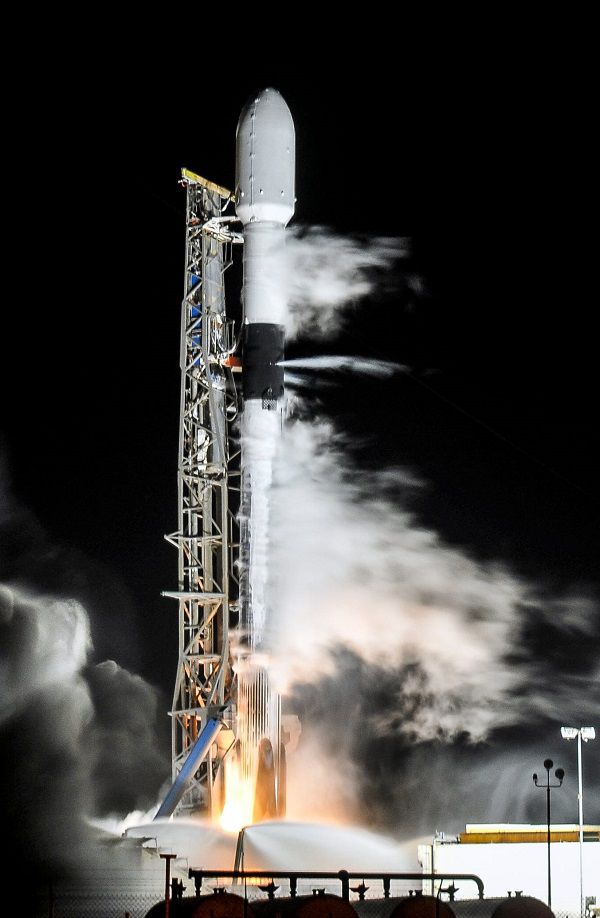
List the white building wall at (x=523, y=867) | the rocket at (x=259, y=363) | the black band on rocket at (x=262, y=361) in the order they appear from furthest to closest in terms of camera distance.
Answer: the black band on rocket at (x=262, y=361)
the rocket at (x=259, y=363)
the white building wall at (x=523, y=867)

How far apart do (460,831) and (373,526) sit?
6.86 m

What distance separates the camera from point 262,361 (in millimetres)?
27828

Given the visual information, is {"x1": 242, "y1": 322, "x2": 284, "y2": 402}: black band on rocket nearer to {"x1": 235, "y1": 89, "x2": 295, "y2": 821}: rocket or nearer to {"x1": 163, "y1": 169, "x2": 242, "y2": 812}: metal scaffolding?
{"x1": 235, "y1": 89, "x2": 295, "y2": 821}: rocket

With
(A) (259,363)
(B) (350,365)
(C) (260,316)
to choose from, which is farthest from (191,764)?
(B) (350,365)

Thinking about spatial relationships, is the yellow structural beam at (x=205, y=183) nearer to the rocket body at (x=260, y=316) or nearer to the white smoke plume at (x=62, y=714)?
the rocket body at (x=260, y=316)

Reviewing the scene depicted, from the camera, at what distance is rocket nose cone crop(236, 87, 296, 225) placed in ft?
91.9

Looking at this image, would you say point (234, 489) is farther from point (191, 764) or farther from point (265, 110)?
point (265, 110)

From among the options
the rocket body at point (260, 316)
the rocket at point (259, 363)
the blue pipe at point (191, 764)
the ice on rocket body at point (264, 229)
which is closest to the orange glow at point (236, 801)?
the rocket at point (259, 363)

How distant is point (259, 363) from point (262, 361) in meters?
0.07

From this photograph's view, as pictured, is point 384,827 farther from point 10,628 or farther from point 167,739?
point 10,628

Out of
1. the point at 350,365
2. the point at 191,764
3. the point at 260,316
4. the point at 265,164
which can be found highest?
the point at 265,164

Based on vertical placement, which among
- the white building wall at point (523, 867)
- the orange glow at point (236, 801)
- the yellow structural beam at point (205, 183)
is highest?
the yellow structural beam at point (205, 183)

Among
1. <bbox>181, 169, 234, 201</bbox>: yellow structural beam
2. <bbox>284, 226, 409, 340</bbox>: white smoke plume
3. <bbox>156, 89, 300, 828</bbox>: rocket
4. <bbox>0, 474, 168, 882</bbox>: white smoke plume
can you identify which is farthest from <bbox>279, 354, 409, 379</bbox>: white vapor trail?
<bbox>0, 474, 168, 882</bbox>: white smoke plume

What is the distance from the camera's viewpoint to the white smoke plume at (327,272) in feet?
98.3
